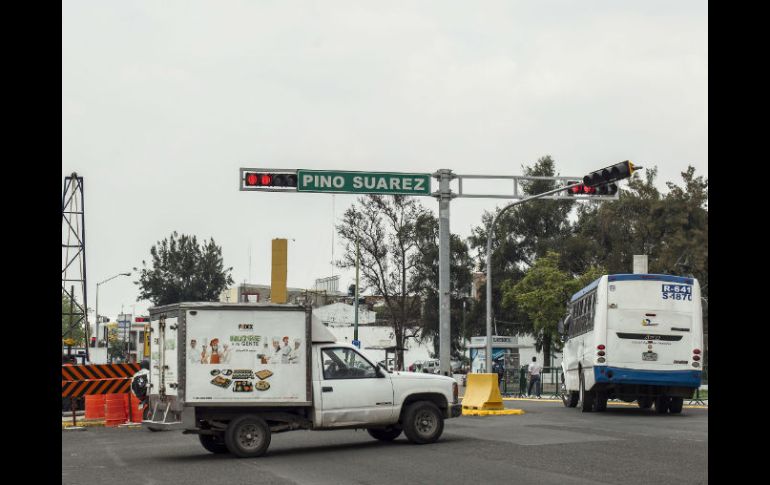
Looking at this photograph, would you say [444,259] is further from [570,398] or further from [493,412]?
[570,398]

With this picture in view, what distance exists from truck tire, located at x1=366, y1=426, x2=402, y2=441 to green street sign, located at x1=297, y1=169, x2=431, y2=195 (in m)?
8.49

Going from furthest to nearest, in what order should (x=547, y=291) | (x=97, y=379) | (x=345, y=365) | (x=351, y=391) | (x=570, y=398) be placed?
(x=547, y=291) < (x=570, y=398) < (x=97, y=379) < (x=345, y=365) < (x=351, y=391)

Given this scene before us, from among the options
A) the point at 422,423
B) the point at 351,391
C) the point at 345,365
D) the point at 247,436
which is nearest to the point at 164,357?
Answer: the point at 247,436

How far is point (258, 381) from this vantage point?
56.3 feet

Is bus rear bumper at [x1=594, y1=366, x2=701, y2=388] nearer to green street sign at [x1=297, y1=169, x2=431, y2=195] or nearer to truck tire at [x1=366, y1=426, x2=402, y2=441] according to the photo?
green street sign at [x1=297, y1=169, x2=431, y2=195]

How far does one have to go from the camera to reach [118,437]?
2311 cm

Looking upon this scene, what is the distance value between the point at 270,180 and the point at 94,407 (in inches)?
352


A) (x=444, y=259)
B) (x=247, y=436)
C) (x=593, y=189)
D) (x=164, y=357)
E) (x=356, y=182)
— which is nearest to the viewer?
(x=247, y=436)

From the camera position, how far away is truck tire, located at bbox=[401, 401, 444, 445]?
18.1 meters

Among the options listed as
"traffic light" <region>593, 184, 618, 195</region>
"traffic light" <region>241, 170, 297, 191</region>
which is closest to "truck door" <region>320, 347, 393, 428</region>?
"traffic light" <region>241, 170, 297, 191</region>

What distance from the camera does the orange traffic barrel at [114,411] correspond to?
27.8m
